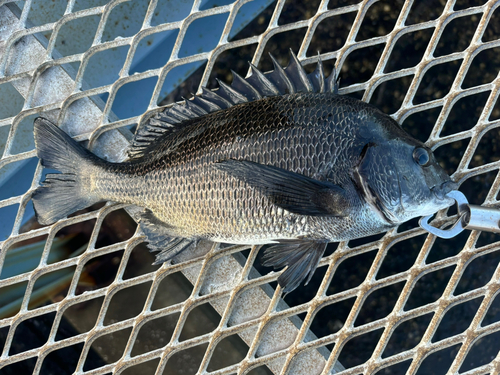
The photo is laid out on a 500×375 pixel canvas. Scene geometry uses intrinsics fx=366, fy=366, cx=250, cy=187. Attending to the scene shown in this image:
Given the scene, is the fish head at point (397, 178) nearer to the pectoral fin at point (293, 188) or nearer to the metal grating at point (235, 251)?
the pectoral fin at point (293, 188)

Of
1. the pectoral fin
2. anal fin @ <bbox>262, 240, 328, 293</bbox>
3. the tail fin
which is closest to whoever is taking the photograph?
the pectoral fin

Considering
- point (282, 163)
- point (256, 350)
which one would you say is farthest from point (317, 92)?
point (256, 350)

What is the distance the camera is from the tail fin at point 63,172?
121 cm

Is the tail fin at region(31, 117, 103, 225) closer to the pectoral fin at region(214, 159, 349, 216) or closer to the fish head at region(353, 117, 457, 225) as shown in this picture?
the pectoral fin at region(214, 159, 349, 216)

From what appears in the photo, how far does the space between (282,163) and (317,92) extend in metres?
0.24

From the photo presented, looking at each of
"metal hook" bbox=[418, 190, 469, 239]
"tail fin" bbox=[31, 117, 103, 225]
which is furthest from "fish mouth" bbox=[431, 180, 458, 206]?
"tail fin" bbox=[31, 117, 103, 225]

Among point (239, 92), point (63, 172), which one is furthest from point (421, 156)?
point (63, 172)

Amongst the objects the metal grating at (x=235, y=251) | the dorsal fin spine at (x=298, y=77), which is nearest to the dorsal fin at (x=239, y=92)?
the dorsal fin spine at (x=298, y=77)

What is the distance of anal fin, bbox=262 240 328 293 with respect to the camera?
108 cm

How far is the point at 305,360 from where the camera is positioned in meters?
1.34

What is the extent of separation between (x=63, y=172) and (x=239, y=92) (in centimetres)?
65

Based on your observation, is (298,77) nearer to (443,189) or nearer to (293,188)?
(293,188)

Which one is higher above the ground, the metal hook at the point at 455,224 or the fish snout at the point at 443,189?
the fish snout at the point at 443,189

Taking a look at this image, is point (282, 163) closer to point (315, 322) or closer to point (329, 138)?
point (329, 138)
